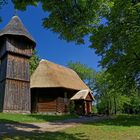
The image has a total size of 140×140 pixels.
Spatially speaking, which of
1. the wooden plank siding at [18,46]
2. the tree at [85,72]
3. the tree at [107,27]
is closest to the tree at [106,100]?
the tree at [85,72]

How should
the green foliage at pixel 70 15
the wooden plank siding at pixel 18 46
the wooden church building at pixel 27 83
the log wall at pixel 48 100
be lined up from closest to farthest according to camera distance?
the green foliage at pixel 70 15 → the wooden church building at pixel 27 83 → the wooden plank siding at pixel 18 46 → the log wall at pixel 48 100

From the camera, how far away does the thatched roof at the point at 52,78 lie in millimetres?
39531

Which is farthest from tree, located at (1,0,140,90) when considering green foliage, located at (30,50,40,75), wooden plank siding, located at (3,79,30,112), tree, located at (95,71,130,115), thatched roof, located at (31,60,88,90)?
tree, located at (95,71,130,115)

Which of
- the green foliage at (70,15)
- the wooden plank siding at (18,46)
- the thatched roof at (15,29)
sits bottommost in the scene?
the green foliage at (70,15)

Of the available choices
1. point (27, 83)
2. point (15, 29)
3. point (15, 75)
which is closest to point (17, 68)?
point (15, 75)

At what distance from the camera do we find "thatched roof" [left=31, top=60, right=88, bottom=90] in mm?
39531

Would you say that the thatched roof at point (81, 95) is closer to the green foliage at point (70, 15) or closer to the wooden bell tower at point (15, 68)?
the wooden bell tower at point (15, 68)

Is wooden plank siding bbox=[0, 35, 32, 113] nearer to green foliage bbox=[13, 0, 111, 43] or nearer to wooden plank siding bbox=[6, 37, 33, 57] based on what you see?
wooden plank siding bbox=[6, 37, 33, 57]

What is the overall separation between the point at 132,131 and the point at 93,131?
8.29 ft

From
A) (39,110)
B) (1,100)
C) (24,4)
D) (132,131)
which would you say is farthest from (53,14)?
(39,110)

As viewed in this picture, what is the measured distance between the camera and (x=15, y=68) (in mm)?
35125

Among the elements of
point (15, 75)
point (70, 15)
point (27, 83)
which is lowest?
point (27, 83)

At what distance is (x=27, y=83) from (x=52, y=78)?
563 centimetres

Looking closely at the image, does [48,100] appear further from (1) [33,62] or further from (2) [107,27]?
(2) [107,27]
